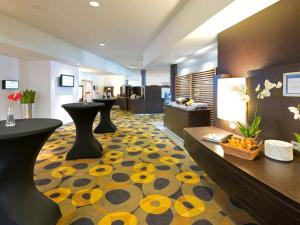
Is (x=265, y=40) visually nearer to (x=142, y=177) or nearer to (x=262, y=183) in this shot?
(x=262, y=183)

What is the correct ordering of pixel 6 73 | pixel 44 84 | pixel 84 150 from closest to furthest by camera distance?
pixel 84 150 < pixel 6 73 < pixel 44 84

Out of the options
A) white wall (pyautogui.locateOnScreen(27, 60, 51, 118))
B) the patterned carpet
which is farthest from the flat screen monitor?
the patterned carpet

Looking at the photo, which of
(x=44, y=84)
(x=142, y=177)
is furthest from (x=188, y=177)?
(x=44, y=84)

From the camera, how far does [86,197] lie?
2412 millimetres

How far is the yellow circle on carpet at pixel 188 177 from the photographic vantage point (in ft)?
9.34

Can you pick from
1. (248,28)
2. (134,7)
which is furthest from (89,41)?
(248,28)

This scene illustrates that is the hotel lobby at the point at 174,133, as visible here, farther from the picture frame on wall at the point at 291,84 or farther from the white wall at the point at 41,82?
the white wall at the point at 41,82

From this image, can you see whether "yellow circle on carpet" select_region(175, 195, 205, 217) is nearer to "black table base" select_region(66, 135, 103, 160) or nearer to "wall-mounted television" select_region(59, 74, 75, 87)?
"black table base" select_region(66, 135, 103, 160)

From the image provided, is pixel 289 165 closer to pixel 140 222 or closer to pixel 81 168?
pixel 140 222

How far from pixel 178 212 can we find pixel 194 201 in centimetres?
32

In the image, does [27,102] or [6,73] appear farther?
[6,73]

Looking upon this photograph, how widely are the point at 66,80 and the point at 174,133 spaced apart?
4.90 metres

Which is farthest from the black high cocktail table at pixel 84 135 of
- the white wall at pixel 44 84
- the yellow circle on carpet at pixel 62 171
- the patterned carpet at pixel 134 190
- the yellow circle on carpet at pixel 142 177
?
the white wall at pixel 44 84

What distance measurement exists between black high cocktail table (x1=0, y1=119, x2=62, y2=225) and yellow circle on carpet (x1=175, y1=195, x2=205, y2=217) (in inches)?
53.7
